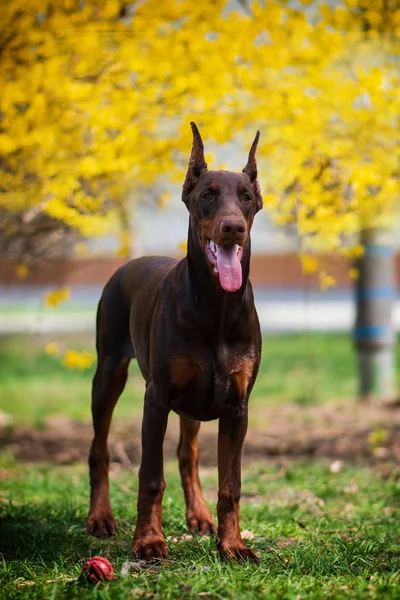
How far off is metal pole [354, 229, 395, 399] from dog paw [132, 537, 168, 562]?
666cm

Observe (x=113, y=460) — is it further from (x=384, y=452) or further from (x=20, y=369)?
(x=20, y=369)

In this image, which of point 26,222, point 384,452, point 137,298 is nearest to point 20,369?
point 26,222

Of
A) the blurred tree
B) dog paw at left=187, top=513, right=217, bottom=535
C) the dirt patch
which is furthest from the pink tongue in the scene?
the dirt patch

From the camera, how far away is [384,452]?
25.7ft

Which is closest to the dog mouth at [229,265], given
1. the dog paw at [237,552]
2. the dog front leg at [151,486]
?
the dog front leg at [151,486]

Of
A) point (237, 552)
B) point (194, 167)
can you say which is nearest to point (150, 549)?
point (237, 552)

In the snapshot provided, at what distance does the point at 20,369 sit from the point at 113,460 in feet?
25.6

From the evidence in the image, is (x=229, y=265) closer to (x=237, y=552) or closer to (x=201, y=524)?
(x=237, y=552)

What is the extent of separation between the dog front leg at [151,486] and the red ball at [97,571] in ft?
1.17

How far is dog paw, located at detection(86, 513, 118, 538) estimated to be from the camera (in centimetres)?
480

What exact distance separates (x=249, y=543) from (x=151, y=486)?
70 centimetres

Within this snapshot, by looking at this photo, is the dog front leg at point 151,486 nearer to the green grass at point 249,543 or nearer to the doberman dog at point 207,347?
the doberman dog at point 207,347

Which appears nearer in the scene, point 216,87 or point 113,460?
point 216,87

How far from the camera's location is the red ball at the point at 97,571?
12.2 ft
